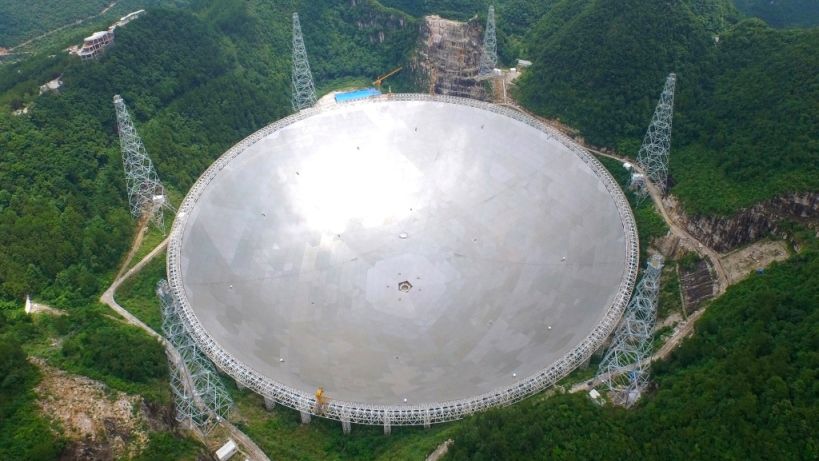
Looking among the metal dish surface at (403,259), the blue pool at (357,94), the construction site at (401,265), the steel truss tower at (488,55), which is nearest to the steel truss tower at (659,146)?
the construction site at (401,265)

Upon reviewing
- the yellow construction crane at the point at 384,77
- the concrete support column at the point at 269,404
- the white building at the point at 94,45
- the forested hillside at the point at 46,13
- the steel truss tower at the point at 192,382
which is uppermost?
the white building at the point at 94,45

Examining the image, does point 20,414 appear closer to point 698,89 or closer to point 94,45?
point 94,45

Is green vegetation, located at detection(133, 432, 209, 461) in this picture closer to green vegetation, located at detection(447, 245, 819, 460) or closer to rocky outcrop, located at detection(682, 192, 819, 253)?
green vegetation, located at detection(447, 245, 819, 460)

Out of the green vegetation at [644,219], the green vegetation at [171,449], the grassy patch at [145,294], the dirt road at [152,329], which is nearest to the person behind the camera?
the green vegetation at [171,449]

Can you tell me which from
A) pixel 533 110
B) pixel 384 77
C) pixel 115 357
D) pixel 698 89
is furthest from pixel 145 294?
pixel 698 89

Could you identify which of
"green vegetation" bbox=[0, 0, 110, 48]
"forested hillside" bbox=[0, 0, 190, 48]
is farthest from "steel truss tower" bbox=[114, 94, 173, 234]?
"green vegetation" bbox=[0, 0, 110, 48]

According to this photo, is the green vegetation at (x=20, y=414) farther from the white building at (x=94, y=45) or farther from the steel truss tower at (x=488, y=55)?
the steel truss tower at (x=488, y=55)

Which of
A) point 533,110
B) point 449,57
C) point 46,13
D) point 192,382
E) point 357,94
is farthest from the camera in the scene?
point 46,13
